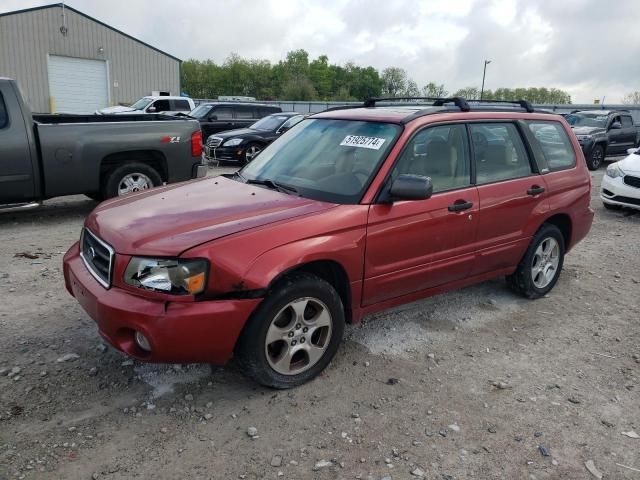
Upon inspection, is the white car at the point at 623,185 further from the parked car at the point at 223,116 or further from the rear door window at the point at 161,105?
the rear door window at the point at 161,105

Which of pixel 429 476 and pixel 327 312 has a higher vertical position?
pixel 327 312

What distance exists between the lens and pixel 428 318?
4520 millimetres

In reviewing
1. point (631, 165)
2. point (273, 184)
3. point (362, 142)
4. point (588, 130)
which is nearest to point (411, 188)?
point (362, 142)

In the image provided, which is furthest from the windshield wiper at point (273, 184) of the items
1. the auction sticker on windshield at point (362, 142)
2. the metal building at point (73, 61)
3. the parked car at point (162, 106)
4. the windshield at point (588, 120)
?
the metal building at point (73, 61)

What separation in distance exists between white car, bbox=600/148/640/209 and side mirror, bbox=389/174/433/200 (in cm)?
701

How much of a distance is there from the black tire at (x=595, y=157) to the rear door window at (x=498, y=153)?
1269cm

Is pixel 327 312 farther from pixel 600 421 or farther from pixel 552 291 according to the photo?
pixel 552 291

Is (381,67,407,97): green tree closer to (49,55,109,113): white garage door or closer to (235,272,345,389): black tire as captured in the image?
(49,55,109,113): white garage door

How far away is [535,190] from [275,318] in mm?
2681

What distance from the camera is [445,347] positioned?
4012mm

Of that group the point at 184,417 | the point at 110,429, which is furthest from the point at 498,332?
the point at 110,429

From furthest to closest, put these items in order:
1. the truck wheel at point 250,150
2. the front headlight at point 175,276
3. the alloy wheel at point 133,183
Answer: the truck wheel at point 250,150 → the alloy wheel at point 133,183 → the front headlight at point 175,276

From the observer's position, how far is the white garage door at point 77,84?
28562 millimetres

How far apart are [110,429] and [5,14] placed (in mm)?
30092
